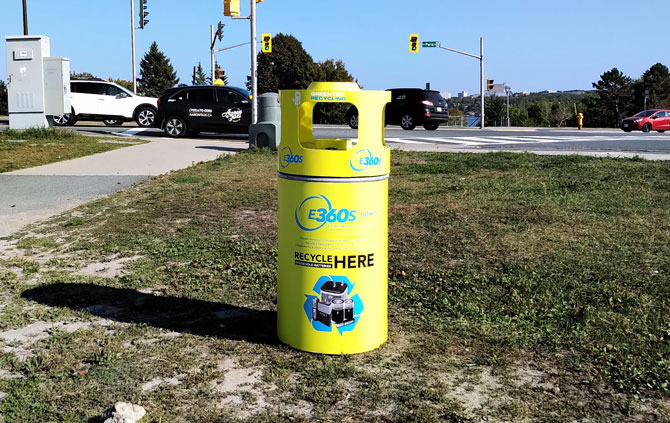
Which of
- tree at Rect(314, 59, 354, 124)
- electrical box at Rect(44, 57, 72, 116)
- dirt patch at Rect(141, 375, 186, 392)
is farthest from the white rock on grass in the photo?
tree at Rect(314, 59, 354, 124)

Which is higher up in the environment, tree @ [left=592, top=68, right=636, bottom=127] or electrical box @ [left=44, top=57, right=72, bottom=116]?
tree @ [left=592, top=68, right=636, bottom=127]

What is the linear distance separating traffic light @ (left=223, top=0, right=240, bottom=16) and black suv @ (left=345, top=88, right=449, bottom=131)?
10362 mm

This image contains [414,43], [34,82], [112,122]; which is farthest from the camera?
[414,43]

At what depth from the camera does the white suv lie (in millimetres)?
26484

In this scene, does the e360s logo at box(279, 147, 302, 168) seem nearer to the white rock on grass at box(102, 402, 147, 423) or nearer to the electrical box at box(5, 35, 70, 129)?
the white rock on grass at box(102, 402, 147, 423)

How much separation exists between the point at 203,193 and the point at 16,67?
14.3 meters

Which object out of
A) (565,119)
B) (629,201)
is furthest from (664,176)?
(565,119)

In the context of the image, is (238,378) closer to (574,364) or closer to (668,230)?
(574,364)

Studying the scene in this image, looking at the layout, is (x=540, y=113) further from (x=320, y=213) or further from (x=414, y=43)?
(x=320, y=213)

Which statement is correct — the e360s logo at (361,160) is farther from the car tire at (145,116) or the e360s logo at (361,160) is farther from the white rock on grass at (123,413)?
the car tire at (145,116)

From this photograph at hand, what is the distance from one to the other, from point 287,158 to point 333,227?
485mm

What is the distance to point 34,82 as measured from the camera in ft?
69.9

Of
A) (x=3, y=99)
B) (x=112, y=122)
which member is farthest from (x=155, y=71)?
(x=112, y=122)

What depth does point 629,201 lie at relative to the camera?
877 cm
